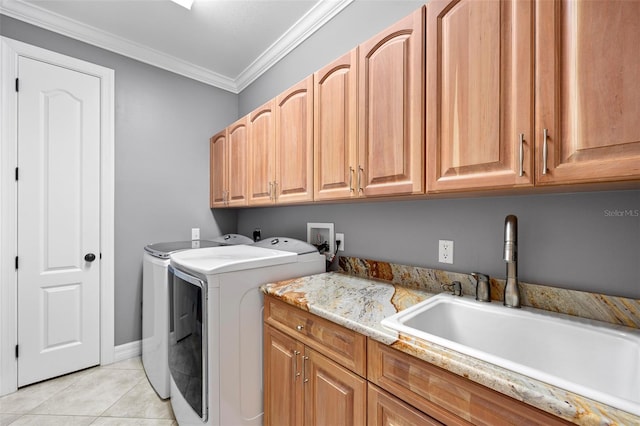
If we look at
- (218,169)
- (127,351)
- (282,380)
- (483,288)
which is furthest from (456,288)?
(127,351)

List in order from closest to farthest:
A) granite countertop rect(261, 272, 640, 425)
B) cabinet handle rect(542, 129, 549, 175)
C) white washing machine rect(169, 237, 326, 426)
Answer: granite countertop rect(261, 272, 640, 425) < cabinet handle rect(542, 129, 549, 175) < white washing machine rect(169, 237, 326, 426)

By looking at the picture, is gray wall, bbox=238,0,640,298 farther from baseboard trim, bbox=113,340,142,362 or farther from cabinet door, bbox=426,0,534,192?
baseboard trim, bbox=113,340,142,362

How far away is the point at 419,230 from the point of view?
1.48m

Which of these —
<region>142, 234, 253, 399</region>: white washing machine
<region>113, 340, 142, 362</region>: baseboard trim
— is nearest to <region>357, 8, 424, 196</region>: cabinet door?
<region>142, 234, 253, 399</region>: white washing machine

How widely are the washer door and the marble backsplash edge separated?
3.30 ft

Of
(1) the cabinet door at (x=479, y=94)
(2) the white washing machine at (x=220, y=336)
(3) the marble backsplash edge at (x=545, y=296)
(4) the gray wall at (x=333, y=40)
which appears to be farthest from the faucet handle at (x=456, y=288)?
(4) the gray wall at (x=333, y=40)

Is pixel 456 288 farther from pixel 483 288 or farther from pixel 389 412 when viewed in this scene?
pixel 389 412

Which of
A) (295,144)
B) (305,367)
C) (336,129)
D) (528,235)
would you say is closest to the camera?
(528,235)

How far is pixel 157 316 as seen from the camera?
1962mm

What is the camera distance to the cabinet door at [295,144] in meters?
1.65

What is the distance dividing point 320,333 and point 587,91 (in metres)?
1.17

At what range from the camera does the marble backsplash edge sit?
2.99 ft

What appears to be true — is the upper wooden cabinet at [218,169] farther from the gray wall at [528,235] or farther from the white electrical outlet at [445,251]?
the white electrical outlet at [445,251]

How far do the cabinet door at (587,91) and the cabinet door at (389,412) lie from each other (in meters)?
0.78
